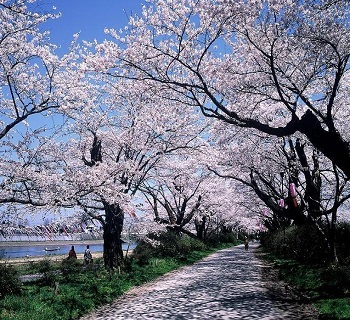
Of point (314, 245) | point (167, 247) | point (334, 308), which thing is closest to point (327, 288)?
point (334, 308)

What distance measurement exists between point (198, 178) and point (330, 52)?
78.7ft

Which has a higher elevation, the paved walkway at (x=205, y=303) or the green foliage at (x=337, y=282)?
the green foliage at (x=337, y=282)

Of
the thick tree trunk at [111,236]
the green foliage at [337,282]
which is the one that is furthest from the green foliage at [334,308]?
the thick tree trunk at [111,236]

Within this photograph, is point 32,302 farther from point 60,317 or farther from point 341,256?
point 341,256

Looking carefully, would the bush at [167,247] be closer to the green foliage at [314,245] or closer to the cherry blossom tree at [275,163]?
the cherry blossom tree at [275,163]

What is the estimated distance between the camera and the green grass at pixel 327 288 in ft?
27.4

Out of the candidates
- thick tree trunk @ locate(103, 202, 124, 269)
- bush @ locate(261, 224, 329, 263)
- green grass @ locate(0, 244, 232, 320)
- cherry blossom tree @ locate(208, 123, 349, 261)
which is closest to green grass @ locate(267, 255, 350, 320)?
bush @ locate(261, 224, 329, 263)

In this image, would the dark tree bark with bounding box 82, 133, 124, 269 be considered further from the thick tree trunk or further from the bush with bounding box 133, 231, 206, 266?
the bush with bounding box 133, 231, 206, 266

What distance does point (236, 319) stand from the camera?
27.8 ft

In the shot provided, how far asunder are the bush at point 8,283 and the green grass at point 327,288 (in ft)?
31.4

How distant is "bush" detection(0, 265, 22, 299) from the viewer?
36.4 feet

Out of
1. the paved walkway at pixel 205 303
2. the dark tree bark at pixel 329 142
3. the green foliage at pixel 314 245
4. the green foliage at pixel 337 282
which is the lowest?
the paved walkway at pixel 205 303

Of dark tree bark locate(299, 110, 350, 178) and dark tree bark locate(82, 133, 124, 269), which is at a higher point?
dark tree bark locate(299, 110, 350, 178)

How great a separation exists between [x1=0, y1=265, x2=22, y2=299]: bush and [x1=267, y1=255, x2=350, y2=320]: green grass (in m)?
9.57
